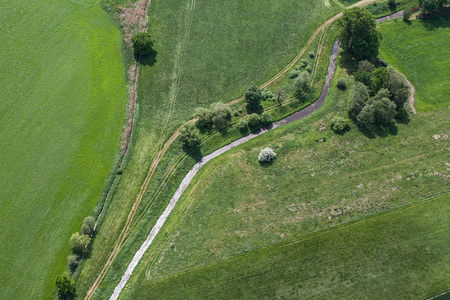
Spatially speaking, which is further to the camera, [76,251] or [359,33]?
[359,33]

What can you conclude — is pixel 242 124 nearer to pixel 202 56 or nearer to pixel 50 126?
pixel 202 56

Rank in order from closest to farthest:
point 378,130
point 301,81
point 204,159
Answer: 1. point 204,159
2. point 378,130
3. point 301,81

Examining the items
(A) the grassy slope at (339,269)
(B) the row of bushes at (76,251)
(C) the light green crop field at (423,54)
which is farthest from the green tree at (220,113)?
(C) the light green crop field at (423,54)

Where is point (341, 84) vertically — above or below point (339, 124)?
above

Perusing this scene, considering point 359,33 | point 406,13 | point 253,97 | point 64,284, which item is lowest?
point 64,284

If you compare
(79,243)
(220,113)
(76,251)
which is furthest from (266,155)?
(76,251)

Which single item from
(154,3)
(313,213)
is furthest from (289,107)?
(154,3)

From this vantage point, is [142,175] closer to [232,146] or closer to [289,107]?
[232,146]
